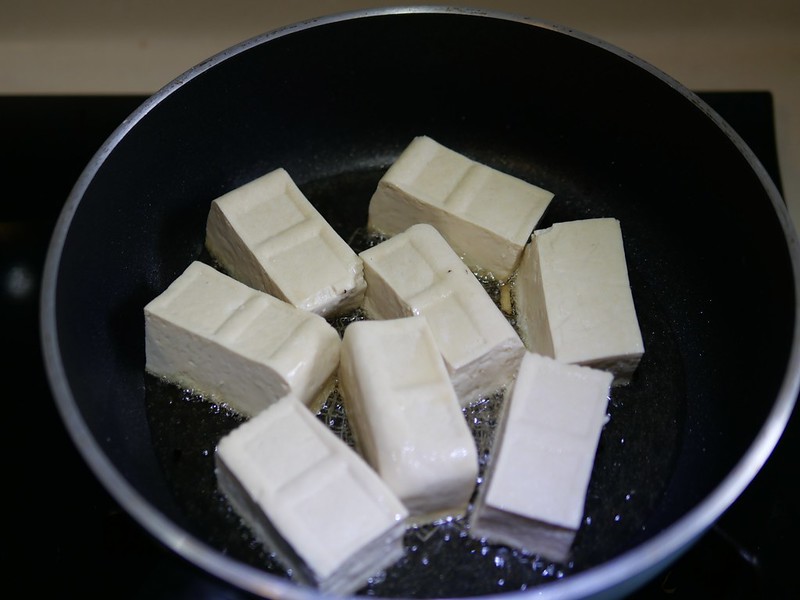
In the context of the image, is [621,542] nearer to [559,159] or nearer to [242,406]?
[242,406]

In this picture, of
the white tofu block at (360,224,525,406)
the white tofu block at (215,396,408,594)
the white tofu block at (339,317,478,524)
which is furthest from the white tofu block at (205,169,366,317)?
the white tofu block at (215,396,408,594)

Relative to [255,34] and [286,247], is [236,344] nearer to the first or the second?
[286,247]

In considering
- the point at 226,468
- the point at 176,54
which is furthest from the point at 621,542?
the point at 176,54

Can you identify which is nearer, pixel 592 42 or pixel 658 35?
pixel 592 42

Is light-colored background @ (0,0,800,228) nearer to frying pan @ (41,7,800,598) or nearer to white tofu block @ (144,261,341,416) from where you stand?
Result: frying pan @ (41,7,800,598)

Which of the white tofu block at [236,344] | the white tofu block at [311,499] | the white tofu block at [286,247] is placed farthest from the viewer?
the white tofu block at [286,247]

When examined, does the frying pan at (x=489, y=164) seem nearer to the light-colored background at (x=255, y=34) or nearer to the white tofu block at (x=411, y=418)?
the white tofu block at (x=411, y=418)

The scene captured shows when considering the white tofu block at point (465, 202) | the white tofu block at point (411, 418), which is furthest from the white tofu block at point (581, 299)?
the white tofu block at point (411, 418)
